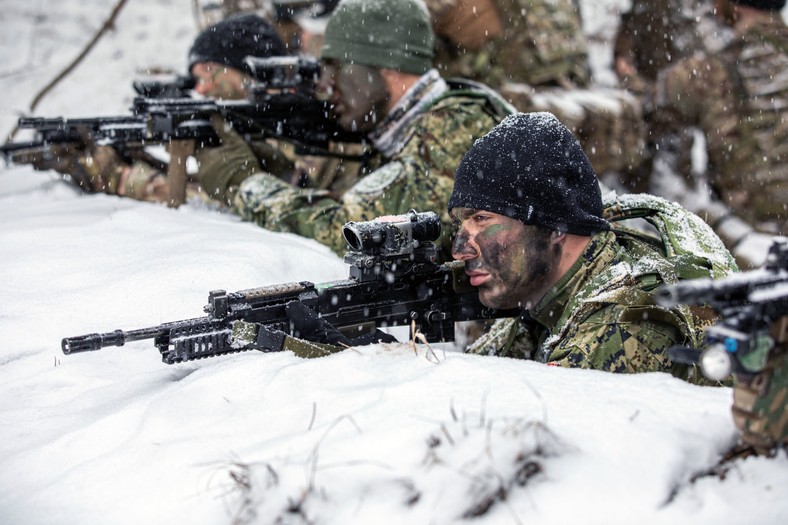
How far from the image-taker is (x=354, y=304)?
371cm

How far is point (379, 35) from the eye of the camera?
565 cm

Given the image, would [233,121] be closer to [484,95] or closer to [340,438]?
[484,95]

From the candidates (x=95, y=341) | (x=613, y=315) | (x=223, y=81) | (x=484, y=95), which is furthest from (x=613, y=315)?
(x=223, y=81)

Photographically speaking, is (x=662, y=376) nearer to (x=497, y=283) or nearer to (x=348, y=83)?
(x=497, y=283)

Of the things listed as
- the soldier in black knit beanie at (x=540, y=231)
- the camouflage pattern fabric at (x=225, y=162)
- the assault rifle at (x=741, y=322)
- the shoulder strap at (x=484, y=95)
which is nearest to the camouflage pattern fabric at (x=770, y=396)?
the assault rifle at (x=741, y=322)

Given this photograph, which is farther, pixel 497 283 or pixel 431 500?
pixel 497 283

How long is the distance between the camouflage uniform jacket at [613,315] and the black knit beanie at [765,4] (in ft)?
19.5

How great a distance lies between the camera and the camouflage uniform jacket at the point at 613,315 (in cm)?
308

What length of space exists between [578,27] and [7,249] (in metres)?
8.06

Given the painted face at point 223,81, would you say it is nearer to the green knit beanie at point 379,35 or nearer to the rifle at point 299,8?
the green knit beanie at point 379,35

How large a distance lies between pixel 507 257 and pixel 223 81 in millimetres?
4045

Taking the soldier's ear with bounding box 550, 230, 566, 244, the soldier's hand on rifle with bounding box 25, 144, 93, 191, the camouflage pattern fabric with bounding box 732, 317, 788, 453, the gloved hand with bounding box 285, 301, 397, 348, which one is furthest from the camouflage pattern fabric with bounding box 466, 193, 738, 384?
the soldier's hand on rifle with bounding box 25, 144, 93, 191

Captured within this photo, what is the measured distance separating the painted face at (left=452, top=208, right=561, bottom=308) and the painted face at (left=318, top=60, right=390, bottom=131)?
231cm

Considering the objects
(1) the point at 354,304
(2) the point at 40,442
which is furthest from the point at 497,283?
(2) the point at 40,442
